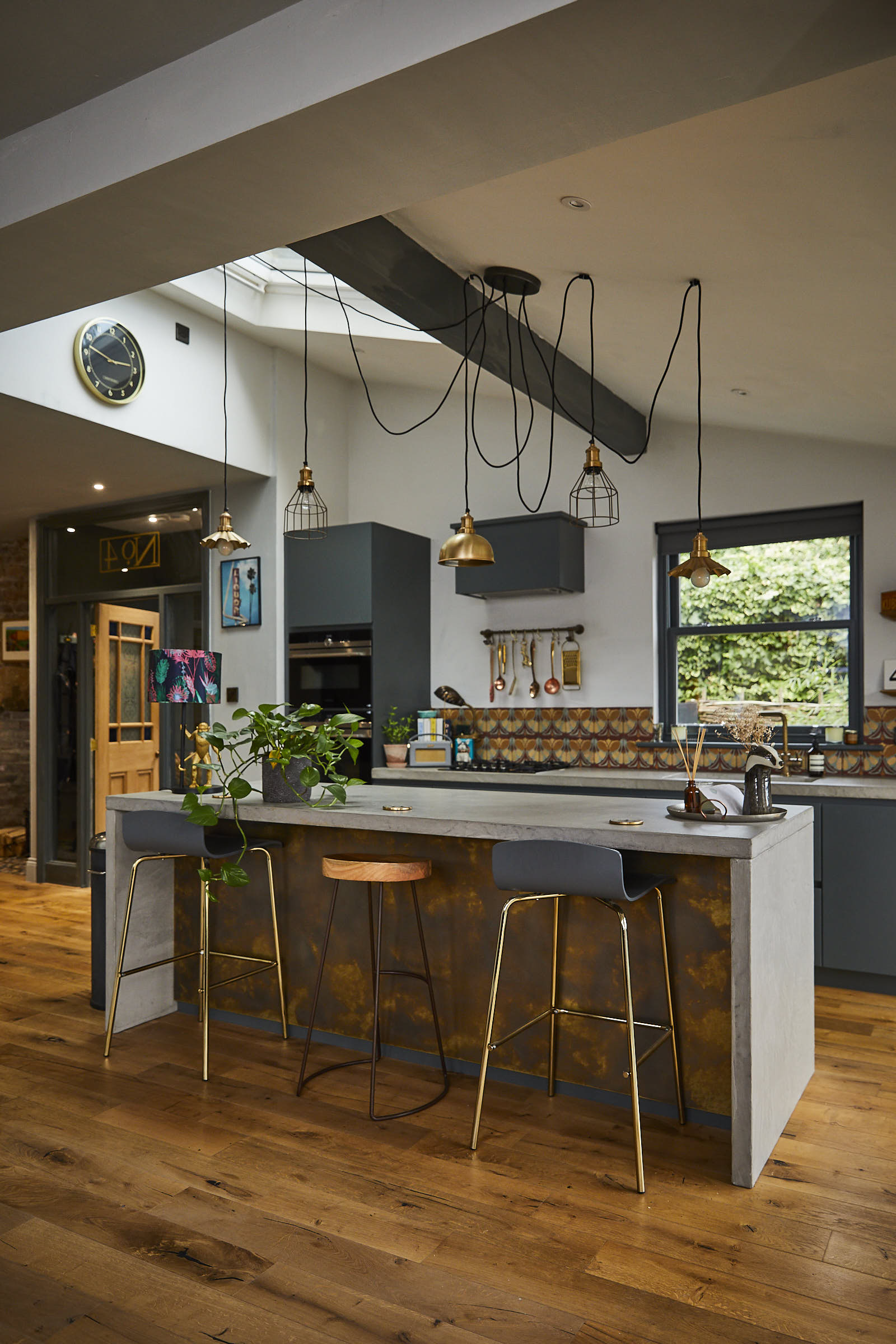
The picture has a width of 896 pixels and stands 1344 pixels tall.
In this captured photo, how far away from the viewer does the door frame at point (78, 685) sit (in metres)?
6.58

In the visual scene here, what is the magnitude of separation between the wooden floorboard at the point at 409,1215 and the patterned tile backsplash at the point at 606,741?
6.18ft

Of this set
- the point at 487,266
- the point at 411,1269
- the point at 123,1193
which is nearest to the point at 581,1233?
the point at 411,1269

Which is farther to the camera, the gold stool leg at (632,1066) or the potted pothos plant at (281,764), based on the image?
the potted pothos plant at (281,764)

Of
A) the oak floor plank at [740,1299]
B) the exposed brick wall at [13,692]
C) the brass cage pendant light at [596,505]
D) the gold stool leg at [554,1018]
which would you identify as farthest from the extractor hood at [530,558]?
the exposed brick wall at [13,692]

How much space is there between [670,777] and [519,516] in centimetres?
182

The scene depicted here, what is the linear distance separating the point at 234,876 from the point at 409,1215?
1249 millimetres

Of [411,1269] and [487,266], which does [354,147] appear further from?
[411,1269]

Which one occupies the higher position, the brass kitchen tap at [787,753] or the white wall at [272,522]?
the white wall at [272,522]

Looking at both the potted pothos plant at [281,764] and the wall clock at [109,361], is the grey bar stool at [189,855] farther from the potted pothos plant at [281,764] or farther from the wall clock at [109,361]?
the wall clock at [109,361]

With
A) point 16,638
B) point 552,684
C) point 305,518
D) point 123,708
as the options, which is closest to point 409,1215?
point 552,684

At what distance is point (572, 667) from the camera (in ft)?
19.1

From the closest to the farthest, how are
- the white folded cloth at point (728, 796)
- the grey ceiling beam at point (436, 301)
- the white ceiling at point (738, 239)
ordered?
the white ceiling at point (738, 239) → the white folded cloth at point (728, 796) → the grey ceiling beam at point (436, 301)

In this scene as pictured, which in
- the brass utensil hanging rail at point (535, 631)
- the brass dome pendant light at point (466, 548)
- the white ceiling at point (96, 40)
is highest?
the white ceiling at point (96, 40)

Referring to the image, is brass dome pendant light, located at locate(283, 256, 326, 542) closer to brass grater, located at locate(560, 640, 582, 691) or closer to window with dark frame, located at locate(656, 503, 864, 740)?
brass grater, located at locate(560, 640, 582, 691)
